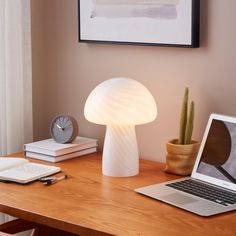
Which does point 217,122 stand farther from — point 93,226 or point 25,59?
point 25,59

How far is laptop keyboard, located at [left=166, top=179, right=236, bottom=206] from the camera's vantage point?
1.99m

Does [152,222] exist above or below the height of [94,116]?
below

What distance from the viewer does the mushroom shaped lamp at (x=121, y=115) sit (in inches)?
87.5

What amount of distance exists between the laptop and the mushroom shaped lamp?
0.19 meters

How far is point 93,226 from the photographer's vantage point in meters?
1.82

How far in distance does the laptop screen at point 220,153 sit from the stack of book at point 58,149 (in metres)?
0.55

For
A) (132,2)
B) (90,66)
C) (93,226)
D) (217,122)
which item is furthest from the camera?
(90,66)

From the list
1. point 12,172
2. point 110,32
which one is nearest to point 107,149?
point 12,172

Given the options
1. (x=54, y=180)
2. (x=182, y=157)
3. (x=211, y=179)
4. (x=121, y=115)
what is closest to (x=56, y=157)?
(x=54, y=180)

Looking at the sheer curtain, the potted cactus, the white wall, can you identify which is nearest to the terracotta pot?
the potted cactus

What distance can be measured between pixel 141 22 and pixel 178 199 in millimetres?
743

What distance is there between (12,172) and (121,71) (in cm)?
60

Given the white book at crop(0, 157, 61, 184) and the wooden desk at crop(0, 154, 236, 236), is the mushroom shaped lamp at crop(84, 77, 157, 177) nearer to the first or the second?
the wooden desk at crop(0, 154, 236, 236)

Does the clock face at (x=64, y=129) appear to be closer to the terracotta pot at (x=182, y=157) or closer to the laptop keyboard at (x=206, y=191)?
the terracotta pot at (x=182, y=157)
